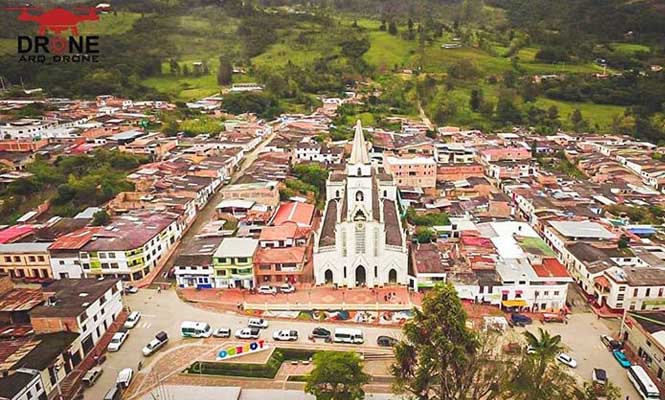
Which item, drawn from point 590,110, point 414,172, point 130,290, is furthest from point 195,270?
point 590,110

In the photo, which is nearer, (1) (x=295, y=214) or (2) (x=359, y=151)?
(2) (x=359, y=151)

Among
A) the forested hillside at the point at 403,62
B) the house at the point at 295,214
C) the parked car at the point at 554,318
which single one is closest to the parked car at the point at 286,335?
the house at the point at 295,214

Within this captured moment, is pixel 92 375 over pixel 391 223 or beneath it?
beneath

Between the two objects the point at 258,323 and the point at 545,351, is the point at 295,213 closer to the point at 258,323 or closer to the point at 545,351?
the point at 258,323

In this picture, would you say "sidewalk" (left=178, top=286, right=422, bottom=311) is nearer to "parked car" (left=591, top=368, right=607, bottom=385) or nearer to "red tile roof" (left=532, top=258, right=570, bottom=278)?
"red tile roof" (left=532, top=258, right=570, bottom=278)

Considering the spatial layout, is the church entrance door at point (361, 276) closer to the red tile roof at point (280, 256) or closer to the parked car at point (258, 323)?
the red tile roof at point (280, 256)

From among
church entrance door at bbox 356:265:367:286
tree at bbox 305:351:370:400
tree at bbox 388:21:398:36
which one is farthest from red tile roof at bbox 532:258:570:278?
tree at bbox 388:21:398:36

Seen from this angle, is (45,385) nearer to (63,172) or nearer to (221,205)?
(221,205)

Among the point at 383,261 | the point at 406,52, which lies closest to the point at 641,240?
the point at 383,261
